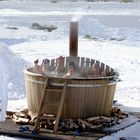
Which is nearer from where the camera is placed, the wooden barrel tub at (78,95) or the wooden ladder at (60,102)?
the wooden ladder at (60,102)

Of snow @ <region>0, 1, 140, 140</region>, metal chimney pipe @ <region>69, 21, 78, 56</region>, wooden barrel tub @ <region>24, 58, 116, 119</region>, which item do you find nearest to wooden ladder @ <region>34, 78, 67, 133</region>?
wooden barrel tub @ <region>24, 58, 116, 119</region>

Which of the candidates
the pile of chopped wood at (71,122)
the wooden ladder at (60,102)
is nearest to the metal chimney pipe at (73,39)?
the wooden ladder at (60,102)

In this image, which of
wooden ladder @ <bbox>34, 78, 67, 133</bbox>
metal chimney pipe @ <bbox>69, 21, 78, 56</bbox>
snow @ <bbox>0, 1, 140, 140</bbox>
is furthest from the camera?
snow @ <bbox>0, 1, 140, 140</bbox>

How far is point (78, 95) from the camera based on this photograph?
761cm

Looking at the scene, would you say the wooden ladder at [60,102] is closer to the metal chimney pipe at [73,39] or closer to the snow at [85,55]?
the snow at [85,55]

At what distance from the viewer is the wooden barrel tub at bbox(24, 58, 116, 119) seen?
756 centimetres

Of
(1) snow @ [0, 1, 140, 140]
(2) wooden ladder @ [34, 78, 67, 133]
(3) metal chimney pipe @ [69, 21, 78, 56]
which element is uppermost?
(3) metal chimney pipe @ [69, 21, 78, 56]

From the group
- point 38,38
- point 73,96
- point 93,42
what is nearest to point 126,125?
point 73,96

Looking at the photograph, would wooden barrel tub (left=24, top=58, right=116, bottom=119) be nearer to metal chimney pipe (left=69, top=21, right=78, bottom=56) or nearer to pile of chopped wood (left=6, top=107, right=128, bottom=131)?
pile of chopped wood (left=6, top=107, right=128, bottom=131)

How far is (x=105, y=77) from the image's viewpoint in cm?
772

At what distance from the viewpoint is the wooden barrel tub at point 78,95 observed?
7562 mm

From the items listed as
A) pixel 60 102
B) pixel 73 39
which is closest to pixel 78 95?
pixel 60 102

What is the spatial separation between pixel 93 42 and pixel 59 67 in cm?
1569

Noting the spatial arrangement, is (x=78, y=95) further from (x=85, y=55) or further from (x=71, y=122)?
(x=85, y=55)
